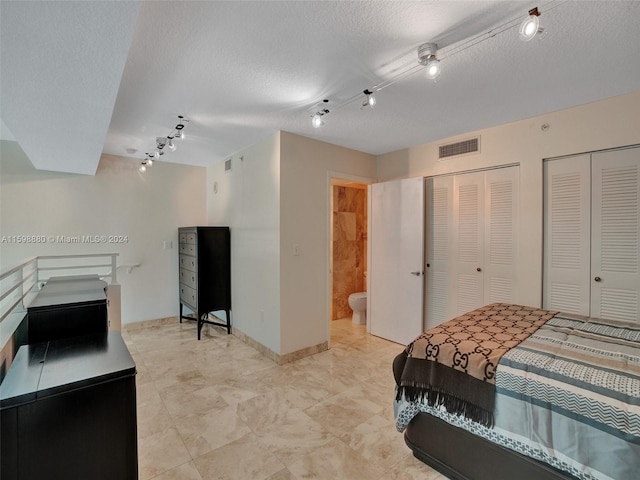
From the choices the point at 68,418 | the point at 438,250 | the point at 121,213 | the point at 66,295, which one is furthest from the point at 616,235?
the point at 121,213

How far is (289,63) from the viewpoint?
6.14 ft

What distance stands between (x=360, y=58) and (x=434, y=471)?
2.47 metres

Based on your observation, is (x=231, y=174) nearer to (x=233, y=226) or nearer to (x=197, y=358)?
(x=233, y=226)

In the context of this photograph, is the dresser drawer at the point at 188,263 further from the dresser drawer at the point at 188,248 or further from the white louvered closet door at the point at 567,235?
the white louvered closet door at the point at 567,235

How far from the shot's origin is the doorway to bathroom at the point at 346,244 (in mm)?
4797

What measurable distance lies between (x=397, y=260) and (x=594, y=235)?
183cm

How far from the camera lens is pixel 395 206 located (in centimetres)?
377

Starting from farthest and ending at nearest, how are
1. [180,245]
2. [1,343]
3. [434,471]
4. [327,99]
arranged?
1. [180,245]
2. [327,99]
3. [434,471]
4. [1,343]

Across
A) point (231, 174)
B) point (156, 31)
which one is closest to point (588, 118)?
point (156, 31)

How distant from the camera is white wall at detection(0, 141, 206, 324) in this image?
3.50 metres

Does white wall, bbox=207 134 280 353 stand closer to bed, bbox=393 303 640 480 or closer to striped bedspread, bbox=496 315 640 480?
bed, bbox=393 303 640 480

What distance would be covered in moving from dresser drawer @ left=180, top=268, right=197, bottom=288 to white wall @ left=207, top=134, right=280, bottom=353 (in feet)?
1.62

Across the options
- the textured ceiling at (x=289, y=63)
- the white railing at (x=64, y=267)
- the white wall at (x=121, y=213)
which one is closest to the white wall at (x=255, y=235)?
the textured ceiling at (x=289, y=63)

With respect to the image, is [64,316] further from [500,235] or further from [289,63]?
[500,235]
